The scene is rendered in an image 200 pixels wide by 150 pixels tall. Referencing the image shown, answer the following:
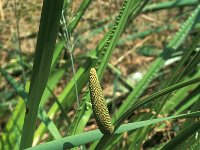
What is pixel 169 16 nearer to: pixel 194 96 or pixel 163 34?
pixel 163 34

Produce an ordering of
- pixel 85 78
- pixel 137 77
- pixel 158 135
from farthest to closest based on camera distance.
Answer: pixel 137 77, pixel 158 135, pixel 85 78

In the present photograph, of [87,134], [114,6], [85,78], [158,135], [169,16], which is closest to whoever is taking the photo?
[87,134]

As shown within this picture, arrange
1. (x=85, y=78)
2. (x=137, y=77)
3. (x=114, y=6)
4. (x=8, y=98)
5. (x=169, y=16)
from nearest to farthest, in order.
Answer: (x=85, y=78)
(x=8, y=98)
(x=137, y=77)
(x=114, y=6)
(x=169, y=16)

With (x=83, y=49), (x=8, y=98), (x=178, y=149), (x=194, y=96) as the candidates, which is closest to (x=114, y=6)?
(x=83, y=49)

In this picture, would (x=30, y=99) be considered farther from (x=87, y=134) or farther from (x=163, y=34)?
(x=163, y=34)

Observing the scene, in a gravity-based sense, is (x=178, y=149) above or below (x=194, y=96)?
above

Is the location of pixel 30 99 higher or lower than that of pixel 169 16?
higher

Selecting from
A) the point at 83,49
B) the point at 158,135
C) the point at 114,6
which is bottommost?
the point at 158,135

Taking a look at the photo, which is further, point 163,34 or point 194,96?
point 163,34

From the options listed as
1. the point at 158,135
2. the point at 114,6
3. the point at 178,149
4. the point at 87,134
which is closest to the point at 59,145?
the point at 87,134
